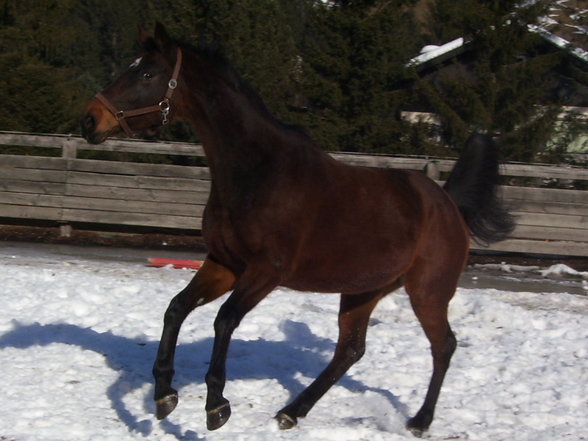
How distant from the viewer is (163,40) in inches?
185

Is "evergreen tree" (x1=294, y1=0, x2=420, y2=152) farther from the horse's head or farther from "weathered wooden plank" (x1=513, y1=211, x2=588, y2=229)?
the horse's head

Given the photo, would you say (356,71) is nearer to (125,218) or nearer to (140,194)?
(140,194)

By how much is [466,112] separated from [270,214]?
9.53m

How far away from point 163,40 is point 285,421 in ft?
7.68

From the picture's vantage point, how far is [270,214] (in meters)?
4.64

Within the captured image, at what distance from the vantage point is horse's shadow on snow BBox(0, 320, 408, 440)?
18.7 feet

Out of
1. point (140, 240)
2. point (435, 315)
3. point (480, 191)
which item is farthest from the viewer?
point (140, 240)

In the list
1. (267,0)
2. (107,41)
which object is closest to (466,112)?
(267,0)

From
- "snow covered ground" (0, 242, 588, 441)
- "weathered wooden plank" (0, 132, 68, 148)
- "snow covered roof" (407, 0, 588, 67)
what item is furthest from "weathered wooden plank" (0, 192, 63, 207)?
"snow covered roof" (407, 0, 588, 67)

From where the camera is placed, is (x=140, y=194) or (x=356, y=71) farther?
(x=356, y=71)

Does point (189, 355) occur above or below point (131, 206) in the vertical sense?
above

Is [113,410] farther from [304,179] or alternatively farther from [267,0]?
[267,0]

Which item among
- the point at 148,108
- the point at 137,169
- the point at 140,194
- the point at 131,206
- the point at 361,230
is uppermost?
the point at 148,108

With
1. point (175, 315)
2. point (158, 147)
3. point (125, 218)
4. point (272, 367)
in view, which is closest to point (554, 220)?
point (158, 147)
